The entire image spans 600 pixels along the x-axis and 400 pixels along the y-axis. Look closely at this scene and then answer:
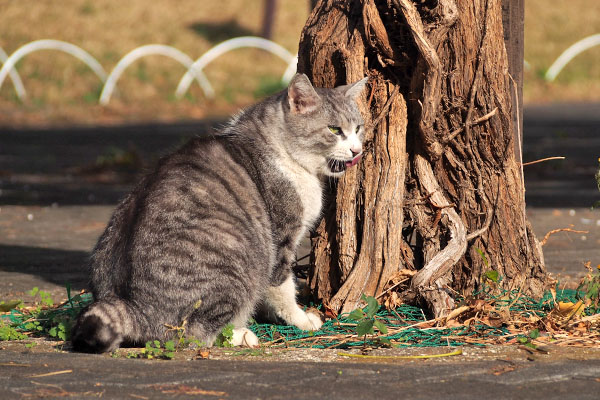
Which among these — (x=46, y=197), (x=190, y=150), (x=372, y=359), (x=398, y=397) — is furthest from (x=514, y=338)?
(x=46, y=197)

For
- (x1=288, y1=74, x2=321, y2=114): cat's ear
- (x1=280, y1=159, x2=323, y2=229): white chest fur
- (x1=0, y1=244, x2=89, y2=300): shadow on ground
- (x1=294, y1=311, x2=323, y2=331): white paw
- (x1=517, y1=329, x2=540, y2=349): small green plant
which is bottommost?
(x1=517, y1=329, x2=540, y2=349): small green plant

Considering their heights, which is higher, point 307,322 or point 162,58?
point 162,58

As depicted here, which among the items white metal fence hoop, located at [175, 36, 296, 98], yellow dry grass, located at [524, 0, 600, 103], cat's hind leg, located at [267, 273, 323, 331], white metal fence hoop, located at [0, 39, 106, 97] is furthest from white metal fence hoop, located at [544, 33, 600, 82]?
cat's hind leg, located at [267, 273, 323, 331]

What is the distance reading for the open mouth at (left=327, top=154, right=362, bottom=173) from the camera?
4.32m

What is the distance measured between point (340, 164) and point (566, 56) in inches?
729

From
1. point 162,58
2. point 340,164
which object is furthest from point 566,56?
point 340,164

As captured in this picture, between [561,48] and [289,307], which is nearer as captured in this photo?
[289,307]

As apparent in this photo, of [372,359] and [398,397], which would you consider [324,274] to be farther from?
[398,397]

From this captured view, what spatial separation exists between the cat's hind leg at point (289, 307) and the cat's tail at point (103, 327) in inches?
34.3

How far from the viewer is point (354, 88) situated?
13.8 feet

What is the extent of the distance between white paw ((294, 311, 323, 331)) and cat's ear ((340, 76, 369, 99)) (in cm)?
122

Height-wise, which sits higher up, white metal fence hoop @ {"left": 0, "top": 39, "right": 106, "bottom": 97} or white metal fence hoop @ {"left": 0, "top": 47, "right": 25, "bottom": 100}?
white metal fence hoop @ {"left": 0, "top": 39, "right": 106, "bottom": 97}

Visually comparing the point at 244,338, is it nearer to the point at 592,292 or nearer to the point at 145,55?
the point at 592,292

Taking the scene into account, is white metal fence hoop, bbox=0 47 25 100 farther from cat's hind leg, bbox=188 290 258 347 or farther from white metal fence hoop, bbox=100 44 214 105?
cat's hind leg, bbox=188 290 258 347
